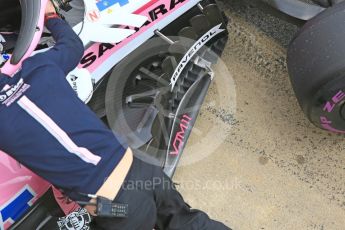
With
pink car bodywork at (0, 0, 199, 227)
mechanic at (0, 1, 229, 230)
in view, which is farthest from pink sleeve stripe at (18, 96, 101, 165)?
pink car bodywork at (0, 0, 199, 227)

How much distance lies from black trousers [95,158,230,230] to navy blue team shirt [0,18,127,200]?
3.9 inches

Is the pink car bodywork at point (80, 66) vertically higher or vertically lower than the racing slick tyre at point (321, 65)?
higher

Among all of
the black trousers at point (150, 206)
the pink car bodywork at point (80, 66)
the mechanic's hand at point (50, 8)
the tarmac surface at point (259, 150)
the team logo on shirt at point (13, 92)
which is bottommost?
the tarmac surface at point (259, 150)

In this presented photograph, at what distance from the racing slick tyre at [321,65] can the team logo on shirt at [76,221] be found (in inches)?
35.2

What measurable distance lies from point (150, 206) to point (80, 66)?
0.57m

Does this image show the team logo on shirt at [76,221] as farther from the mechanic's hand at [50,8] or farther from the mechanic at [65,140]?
the mechanic's hand at [50,8]

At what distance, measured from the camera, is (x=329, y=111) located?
212cm

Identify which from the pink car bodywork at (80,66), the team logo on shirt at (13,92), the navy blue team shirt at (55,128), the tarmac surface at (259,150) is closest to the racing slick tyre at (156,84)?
the pink car bodywork at (80,66)

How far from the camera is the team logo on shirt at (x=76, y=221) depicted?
1.85 m

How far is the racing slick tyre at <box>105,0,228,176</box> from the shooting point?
225 centimetres

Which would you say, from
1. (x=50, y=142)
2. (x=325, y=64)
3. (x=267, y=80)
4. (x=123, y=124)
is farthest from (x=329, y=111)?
(x=50, y=142)

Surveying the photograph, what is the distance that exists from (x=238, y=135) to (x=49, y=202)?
0.95m

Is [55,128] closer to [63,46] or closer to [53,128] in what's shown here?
[53,128]

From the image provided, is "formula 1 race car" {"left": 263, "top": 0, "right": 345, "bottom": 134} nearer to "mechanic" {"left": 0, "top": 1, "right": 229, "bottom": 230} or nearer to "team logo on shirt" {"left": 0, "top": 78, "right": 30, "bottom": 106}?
"mechanic" {"left": 0, "top": 1, "right": 229, "bottom": 230}
